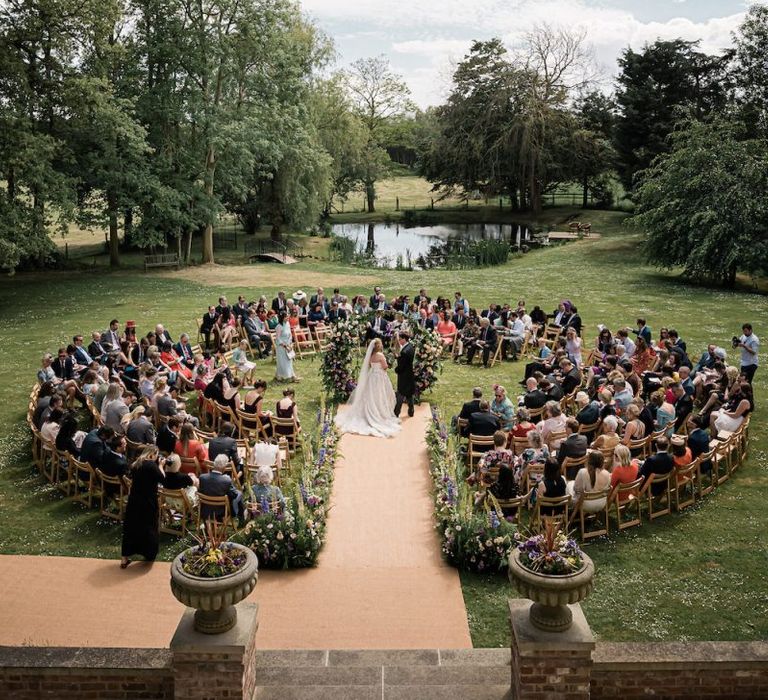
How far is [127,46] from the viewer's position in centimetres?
3781

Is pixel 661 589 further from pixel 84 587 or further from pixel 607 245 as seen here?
pixel 607 245

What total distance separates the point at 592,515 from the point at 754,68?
38057 mm

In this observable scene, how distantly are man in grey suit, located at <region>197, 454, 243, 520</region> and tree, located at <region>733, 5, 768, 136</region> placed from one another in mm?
36821

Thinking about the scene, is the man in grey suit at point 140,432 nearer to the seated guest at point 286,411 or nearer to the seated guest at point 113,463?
the seated guest at point 113,463

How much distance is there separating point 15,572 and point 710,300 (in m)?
26.7

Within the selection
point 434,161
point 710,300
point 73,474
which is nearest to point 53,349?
point 73,474

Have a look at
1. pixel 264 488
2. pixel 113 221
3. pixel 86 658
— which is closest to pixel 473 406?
pixel 264 488

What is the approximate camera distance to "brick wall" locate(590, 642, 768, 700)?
6.34 metres

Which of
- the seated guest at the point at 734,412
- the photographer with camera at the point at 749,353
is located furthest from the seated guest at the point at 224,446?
the photographer with camera at the point at 749,353

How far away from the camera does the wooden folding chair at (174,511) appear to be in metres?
11.1

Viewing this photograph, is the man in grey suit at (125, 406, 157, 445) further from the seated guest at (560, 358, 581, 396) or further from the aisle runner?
the seated guest at (560, 358, 581, 396)

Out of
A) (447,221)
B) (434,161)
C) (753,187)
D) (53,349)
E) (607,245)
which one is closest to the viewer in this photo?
(53,349)

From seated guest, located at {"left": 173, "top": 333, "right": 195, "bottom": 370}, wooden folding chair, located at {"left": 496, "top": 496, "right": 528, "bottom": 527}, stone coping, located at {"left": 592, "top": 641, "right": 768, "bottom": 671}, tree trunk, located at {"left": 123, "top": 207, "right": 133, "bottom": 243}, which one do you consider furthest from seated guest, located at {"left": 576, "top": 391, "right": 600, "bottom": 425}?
tree trunk, located at {"left": 123, "top": 207, "right": 133, "bottom": 243}

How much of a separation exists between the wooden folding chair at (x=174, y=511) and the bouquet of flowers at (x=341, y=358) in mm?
6527
